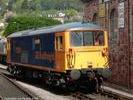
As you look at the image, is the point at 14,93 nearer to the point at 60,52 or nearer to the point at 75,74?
the point at 60,52

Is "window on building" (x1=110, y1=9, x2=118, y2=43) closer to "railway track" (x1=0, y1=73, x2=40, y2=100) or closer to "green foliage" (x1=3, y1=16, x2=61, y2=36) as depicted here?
"railway track" (x1=0, y1=73, x2=40, y2=100)

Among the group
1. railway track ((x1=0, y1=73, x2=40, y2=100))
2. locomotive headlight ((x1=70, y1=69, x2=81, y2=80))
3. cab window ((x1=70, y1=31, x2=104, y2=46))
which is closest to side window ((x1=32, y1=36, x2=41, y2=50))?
railway track ((x1=0, y1=73, x2=40, y2=100))

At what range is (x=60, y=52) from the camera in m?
20.1

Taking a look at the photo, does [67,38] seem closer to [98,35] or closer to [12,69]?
[98,35]

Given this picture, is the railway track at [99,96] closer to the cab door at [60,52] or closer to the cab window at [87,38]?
the cab door at [60,52]

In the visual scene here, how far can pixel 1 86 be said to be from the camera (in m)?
23.9

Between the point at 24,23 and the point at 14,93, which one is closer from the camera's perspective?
the point at 14,93

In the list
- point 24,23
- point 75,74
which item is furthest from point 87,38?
point 24,23

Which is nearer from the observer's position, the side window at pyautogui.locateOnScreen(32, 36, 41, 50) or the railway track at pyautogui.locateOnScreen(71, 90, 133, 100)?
the railway track at pyautogui.locateOnScreen(71, 90, 133, 100)

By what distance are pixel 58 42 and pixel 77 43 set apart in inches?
34.3

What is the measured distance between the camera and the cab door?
64.8ft

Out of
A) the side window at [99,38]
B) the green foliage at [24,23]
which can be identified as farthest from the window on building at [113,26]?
the green foliage at [24,23]

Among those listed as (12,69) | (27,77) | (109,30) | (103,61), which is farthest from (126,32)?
(12,69)

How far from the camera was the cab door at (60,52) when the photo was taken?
778 inches
